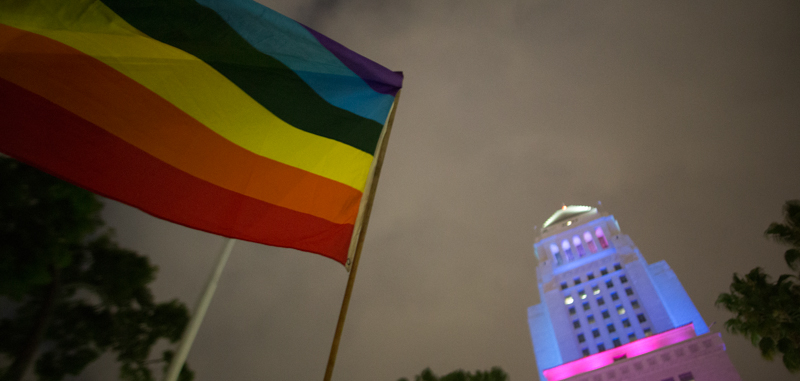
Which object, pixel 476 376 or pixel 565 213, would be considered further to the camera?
pixel 565 213

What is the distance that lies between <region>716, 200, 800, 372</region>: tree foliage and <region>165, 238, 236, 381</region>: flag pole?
20.7m

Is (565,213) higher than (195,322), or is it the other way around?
(565,213)

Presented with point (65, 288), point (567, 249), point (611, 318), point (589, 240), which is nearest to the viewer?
point (65, 288)

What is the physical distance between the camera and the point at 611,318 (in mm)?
55469

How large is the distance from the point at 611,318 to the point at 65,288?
5588 centimetres

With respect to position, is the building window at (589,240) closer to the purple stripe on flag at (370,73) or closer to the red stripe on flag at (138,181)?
the purple stripe on flag at (370,73)

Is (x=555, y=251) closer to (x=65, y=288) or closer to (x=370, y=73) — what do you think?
(x=65, y=288)

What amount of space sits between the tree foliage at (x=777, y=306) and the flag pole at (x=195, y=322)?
2067cm

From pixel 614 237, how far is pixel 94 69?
239ft

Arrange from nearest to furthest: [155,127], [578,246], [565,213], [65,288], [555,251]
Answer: [155,127] → [65,288] → [578,246] → [555,251] → [565,213]

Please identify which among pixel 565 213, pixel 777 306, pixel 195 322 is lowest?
pixel 195 322

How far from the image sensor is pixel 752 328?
62.6 ft

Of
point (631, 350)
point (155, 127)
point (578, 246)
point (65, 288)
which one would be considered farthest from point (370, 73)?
point (578, 246)

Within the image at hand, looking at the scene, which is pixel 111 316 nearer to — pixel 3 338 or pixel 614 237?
pixel 3 338
